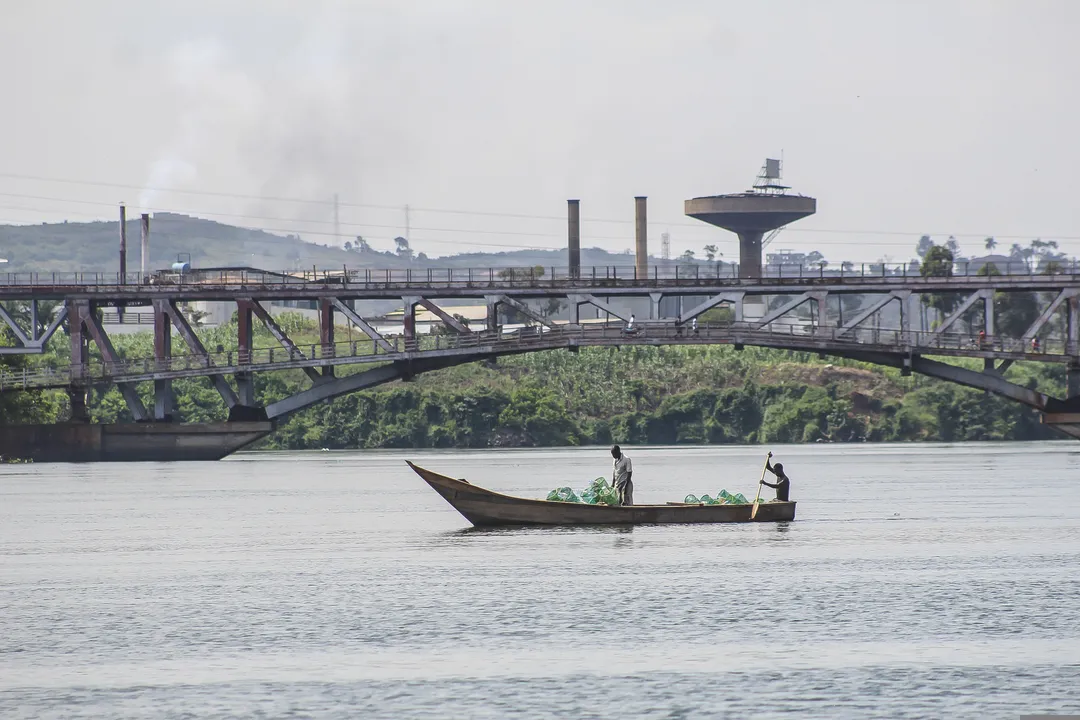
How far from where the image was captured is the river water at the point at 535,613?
110ft

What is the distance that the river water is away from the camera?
110 feet

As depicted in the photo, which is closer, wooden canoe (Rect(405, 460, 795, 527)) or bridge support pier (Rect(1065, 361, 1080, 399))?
wooden canoe (Rect(405, 460, 795, 527))

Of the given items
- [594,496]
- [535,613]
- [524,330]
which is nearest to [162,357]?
[524,330]

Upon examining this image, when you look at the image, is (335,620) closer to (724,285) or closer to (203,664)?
(203,664)

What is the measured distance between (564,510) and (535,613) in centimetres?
1641

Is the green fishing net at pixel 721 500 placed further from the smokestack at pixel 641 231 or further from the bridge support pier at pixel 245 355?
the smokestack at pixel 641 231

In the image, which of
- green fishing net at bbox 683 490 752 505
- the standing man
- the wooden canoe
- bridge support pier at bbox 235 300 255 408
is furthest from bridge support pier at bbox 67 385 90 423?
the standing man

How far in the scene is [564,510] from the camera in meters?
59.8

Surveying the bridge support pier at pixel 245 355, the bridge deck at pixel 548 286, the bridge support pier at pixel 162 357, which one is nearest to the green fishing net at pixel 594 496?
the bridge deck at pixel 548 286

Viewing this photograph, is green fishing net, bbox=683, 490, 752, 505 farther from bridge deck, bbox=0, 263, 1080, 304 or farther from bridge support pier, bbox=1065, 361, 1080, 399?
bridge support pier, bbox=1065, 361, 1080, 399

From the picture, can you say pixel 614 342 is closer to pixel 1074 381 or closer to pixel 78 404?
pixel 1074 381

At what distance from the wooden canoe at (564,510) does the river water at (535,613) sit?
887 mm

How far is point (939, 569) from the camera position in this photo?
5138 centimetres

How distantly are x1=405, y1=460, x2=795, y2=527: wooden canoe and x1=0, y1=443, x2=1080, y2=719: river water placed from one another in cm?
89
